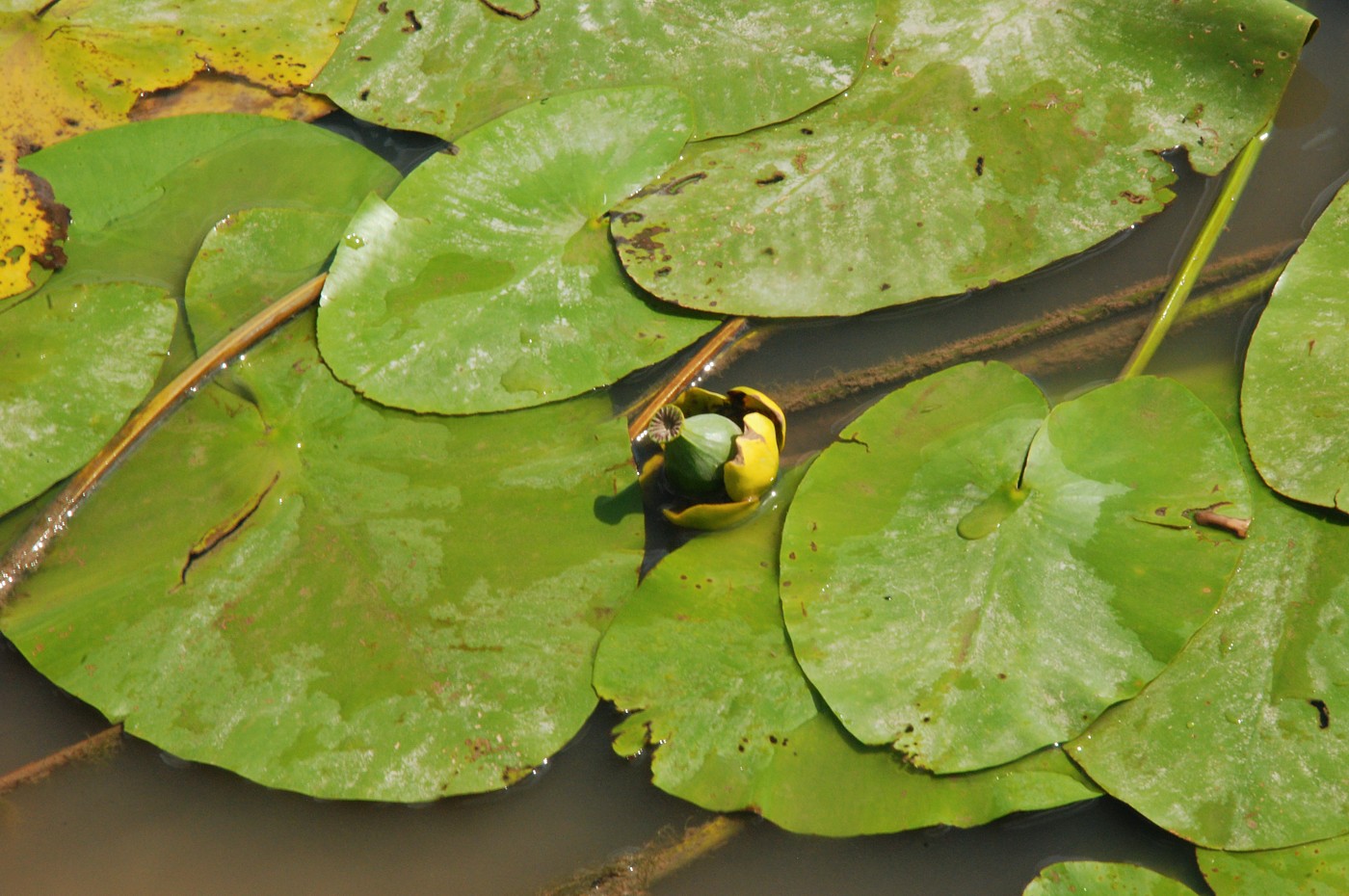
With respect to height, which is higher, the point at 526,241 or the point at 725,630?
the point at 526,241

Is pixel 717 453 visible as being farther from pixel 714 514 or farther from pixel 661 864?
pixel 661 864

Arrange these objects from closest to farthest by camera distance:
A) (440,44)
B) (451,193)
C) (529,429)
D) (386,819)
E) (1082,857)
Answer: (1082,857) → (386,819) → (529,429) → (451,193) → (440,44)

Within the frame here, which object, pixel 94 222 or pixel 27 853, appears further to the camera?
pixel 94 222

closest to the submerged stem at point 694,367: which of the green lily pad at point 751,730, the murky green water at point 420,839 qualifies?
the green lily pad at point 751,730

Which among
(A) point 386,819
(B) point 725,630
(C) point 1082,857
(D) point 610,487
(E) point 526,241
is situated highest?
(E) point 526,241

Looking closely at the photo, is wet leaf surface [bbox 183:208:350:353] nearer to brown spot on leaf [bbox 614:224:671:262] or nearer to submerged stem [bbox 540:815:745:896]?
brown spot on leaf [bbox 614:224:671:262]

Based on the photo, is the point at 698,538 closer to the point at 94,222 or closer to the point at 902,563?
the point at 902,563

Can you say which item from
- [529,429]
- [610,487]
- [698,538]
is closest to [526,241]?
[529,429]
